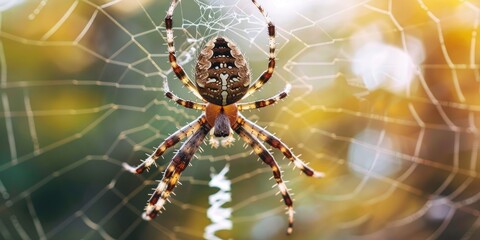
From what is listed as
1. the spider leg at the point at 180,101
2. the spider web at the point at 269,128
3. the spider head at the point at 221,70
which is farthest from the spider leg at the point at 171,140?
the spider web at the point at 269,128

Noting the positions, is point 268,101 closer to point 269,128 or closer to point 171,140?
point 171,140

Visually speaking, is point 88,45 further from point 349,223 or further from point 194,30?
point 349,223

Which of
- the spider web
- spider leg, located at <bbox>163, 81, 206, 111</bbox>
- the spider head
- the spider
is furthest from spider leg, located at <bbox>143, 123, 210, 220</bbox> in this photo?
the spider web

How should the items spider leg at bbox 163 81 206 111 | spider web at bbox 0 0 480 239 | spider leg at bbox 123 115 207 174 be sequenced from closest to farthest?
spider leg at bbox 163 81 206 111, spider leg at bbox 123 115 207 174, spider web at bbox 0 0 480 239

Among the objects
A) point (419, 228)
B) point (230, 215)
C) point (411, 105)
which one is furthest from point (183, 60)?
point (419, 228)

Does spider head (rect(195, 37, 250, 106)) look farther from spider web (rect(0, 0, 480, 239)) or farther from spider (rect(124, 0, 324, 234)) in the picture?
spider web (rect(0, 0, 480, 239))
